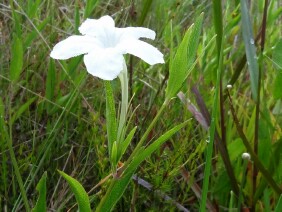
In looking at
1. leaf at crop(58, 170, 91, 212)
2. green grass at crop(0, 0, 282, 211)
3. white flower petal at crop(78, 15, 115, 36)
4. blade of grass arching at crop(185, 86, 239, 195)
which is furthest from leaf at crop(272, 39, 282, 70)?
leaf at crop(58, 170, 91, 212)

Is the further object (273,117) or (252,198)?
(273,117)

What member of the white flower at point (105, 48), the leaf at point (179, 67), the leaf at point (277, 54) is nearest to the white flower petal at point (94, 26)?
the white flower at point (105, 48)

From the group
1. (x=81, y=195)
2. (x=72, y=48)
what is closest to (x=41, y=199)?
(x=81, y=195)

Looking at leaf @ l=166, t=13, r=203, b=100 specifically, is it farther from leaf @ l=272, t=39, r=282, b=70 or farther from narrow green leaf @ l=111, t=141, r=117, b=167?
leaf @ l=272, t=39, r=282, b=70

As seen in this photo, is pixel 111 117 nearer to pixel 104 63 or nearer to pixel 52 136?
pixel 104 63

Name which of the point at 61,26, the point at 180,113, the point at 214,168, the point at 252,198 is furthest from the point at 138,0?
the point at 252,198

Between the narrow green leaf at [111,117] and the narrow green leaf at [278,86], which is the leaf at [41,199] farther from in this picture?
the narrow green leaf at [278,86]

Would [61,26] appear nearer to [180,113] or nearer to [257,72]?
[180,113]
